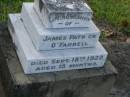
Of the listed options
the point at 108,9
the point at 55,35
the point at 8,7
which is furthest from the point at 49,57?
the point at 108,9

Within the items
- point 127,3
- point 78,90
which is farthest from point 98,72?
point 127,3

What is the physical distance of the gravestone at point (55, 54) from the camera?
334 centimetres

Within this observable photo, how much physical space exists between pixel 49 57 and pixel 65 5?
53 centimetres

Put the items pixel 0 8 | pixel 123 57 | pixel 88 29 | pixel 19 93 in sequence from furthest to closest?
pixel 0 8, pixel 123 57, pixel 88 29, pixel 19 93

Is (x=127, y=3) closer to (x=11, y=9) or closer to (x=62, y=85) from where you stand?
(x=11, y=9)

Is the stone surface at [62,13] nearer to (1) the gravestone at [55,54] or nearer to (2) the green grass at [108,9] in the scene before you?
(1) the gravestone at [55,54]

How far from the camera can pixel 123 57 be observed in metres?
4.50

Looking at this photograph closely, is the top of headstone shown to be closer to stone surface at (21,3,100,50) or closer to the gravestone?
the gravestone

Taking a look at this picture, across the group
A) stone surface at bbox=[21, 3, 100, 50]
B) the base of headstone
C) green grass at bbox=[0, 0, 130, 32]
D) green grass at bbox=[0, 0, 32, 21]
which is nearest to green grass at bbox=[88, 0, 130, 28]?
green grass at bbox=[0, 0, 130, 32]

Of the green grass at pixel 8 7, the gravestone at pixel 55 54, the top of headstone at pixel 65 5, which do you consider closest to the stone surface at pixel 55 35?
the gravestone at pixel 55 54

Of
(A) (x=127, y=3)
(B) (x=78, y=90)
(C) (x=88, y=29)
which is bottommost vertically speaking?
(A) (x=127, y=3)

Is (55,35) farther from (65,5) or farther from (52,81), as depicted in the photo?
(52,81)

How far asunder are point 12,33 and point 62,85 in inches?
30.8

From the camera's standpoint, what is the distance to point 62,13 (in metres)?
3.33
